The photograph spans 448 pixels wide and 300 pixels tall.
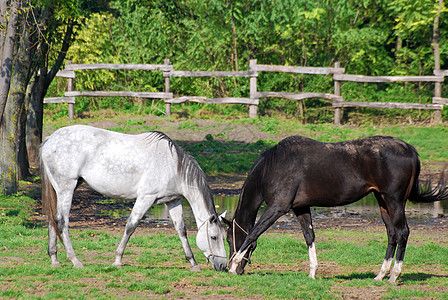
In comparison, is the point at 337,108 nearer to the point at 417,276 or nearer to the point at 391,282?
the point at 417,276

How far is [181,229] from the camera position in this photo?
24.9 ft

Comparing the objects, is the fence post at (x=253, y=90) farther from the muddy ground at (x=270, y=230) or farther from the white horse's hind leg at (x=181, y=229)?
the white horse's hind leg at (x=181, y=229)

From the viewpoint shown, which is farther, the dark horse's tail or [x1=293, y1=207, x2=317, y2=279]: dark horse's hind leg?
the dark horse's tail

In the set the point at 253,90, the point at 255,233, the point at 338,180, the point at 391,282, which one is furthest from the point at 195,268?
the point at 253,90

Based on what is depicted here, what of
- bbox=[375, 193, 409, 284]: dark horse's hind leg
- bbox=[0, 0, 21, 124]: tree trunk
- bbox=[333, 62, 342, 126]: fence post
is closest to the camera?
bbox=[375, 193, 409, 284]: dark horse's hind leg

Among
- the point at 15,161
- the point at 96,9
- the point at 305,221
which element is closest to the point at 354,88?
the point at 96,9

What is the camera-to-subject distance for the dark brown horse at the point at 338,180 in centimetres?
702

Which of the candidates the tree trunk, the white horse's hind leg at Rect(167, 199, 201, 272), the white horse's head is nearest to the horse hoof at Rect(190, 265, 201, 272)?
the white horse's hind leg at Rect(167, 199, 201, 272)

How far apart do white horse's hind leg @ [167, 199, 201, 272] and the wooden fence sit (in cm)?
1473

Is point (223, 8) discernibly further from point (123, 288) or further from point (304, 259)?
point (123, 288)

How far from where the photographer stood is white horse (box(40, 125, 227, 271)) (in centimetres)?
737

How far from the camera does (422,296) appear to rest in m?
6.30

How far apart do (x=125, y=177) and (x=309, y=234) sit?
7.72 feet

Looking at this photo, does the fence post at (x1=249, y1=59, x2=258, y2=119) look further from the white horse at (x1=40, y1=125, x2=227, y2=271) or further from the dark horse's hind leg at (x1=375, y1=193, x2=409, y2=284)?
the dark horse's hind leg at (x1=375, y1=193, x2=409, y2=284)
